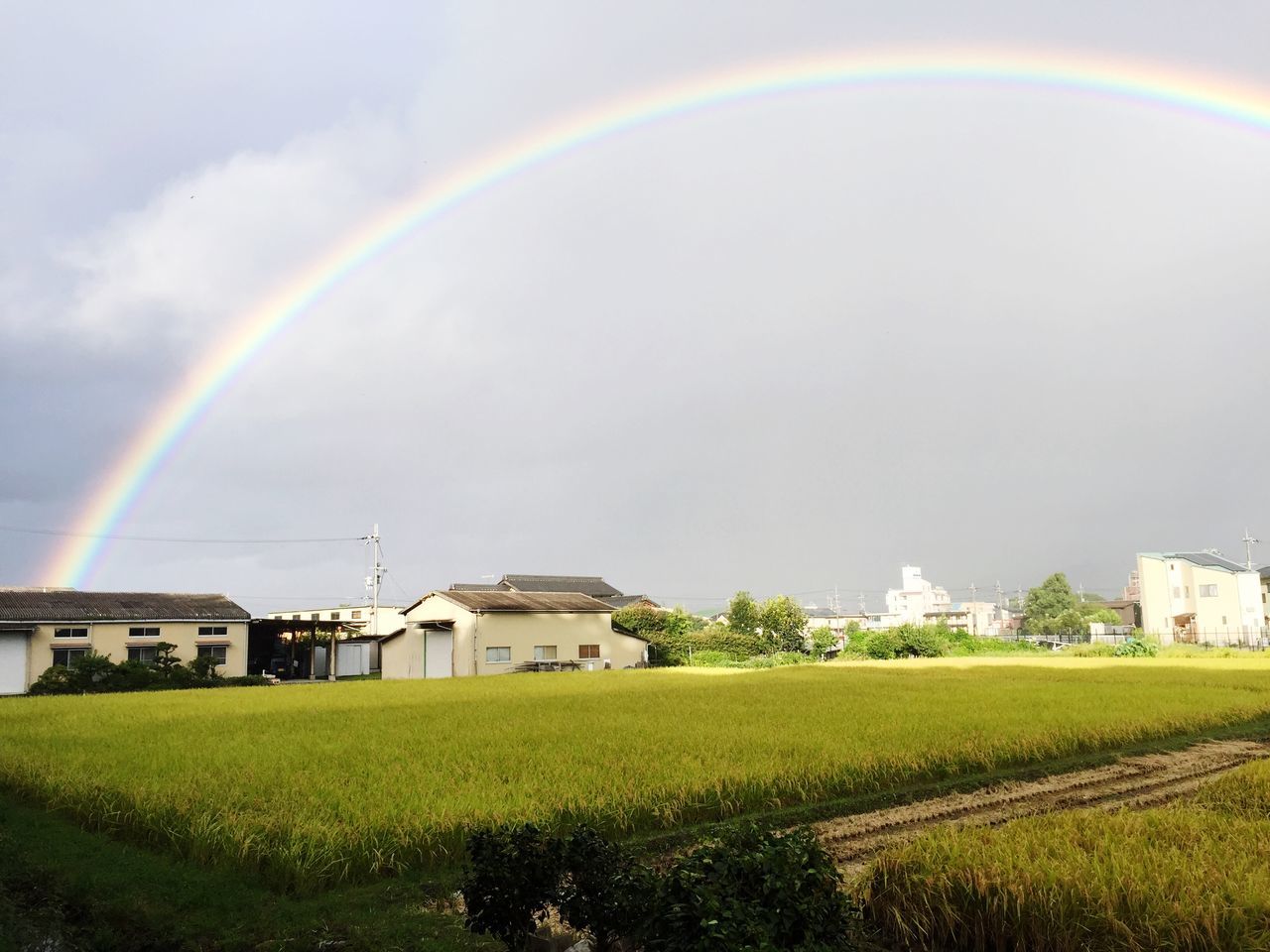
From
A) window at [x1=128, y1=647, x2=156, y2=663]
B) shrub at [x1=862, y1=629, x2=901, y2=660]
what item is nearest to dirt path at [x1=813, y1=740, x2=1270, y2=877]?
window at [x1=128, y1=647, x2=156, y2=663]

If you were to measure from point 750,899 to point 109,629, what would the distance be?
39.7 m

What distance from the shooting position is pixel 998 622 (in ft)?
438

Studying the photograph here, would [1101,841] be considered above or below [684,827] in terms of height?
above

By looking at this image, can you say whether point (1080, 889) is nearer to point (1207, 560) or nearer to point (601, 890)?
point (601, 890)

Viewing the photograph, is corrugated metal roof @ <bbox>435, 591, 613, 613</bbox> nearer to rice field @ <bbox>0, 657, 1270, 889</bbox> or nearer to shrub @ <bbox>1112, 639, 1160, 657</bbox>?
rice field @ <bbox>0, 657, 1270, 889</bbox>

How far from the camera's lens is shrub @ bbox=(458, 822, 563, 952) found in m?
4.85

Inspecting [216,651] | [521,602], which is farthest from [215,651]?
[521,602]

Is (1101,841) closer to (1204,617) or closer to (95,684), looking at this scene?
(95,684)

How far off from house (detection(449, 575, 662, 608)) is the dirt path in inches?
2110

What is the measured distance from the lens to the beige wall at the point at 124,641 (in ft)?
111

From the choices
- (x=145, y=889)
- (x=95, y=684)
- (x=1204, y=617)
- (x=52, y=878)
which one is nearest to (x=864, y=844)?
(x=145, y=889)

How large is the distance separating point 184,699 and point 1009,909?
25.0 metres

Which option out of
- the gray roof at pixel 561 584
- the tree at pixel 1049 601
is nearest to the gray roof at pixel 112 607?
the gray roof at pixel 561 584

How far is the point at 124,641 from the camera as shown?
120 ft
